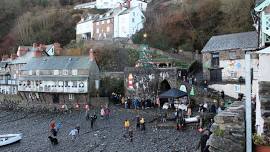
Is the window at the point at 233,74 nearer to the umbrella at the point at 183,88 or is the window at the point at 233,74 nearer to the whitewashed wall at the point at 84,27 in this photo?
the umbrella at the point at 183,88

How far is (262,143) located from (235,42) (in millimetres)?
29118

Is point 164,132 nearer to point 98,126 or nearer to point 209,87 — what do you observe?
point 98,126

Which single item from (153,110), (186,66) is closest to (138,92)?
(153,110)

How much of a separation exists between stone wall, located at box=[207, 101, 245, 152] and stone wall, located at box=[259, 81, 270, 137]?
1.17m

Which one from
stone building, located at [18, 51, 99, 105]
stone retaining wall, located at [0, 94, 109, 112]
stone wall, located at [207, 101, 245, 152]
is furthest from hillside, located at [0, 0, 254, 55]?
stone wall, located at [207, 101, 245, 152]

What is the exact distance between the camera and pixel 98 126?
34.4 metres

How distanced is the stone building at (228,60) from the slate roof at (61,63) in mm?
14406

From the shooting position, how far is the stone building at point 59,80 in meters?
48.3

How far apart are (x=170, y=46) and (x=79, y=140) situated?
94.5ft

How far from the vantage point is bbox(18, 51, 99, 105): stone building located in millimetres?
48344

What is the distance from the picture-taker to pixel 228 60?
40.1m

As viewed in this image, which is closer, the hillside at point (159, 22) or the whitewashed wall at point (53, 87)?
the whitewashed wall at point (53, 87)

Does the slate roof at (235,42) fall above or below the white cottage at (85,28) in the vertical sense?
below

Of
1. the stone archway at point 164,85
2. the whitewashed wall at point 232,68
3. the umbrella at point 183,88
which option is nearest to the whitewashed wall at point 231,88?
the whitewashed wall at point 232,68
